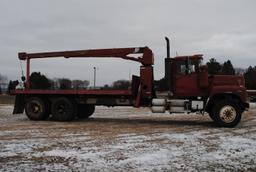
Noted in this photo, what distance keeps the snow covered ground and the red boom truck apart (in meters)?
1.65

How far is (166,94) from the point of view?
1872 centimetres

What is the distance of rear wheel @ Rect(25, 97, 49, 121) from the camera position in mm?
20594

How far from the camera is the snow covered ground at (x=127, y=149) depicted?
9.50m

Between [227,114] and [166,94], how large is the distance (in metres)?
2.63

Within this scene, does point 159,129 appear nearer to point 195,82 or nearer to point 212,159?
point 195,82

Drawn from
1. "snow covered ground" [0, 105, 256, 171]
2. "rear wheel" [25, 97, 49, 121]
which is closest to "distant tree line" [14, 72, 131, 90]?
"rear wheel" [25, 97, 49, 121]

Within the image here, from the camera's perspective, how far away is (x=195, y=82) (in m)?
18.1

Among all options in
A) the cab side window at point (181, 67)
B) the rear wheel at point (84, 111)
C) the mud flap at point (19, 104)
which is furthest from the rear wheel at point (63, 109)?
the cab side window at point (181, 67)

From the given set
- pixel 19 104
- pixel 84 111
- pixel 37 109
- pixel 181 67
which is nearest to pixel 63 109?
pixel 37 109

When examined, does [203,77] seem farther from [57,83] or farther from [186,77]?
[57,83]

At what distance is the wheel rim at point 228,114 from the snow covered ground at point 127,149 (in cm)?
90

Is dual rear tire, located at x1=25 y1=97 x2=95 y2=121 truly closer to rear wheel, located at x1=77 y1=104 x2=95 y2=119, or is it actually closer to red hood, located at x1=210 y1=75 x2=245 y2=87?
rear wheel, located at x1=77 y1=104 x2=95 y2=119

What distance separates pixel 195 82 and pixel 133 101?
268 centimetres

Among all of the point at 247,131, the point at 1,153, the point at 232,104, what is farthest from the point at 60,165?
the point at 232,104
